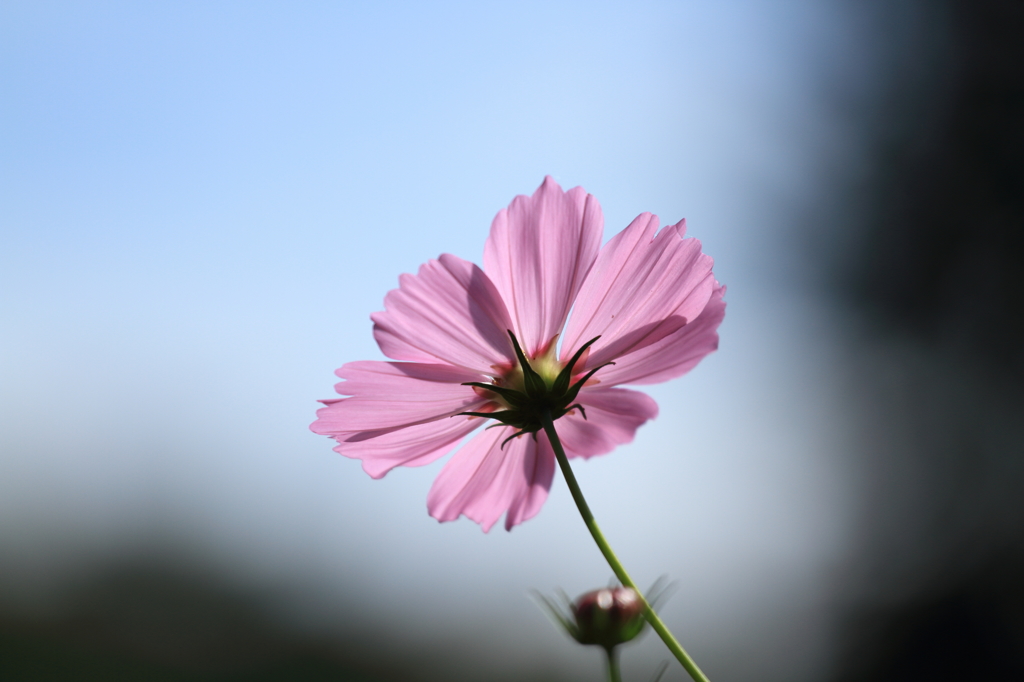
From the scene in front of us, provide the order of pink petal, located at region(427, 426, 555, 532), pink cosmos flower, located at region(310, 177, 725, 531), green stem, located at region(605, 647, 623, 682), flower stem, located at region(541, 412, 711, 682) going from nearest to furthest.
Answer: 1. flower stem, located at region(541, 412, 711, 682)
2. green stem, located at region(605, 647, 623, 682)
3. pink cosmos flower, located at region(310, 177, 725, 531)
4. pink petal, located at region(427, 426, 555, 532)

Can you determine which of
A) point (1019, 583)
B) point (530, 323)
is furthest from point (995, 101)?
point (530, 323)

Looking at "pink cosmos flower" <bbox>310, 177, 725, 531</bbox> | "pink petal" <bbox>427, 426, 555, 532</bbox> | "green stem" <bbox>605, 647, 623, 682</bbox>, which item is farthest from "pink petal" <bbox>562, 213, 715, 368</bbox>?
"green stem" <bbox>605, 647, 623, 682</bbox>

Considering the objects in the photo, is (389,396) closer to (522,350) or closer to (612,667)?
(522,350)

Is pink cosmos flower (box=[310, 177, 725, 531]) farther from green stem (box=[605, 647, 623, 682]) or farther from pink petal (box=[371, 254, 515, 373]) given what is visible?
green stem (box=[605, 647, 623, 682])

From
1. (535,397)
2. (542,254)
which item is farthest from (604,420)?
(542,254)

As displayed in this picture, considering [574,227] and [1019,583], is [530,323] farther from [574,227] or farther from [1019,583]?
[1019,583]

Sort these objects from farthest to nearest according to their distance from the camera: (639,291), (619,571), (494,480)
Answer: (494,480), (639,291), (619,571)
